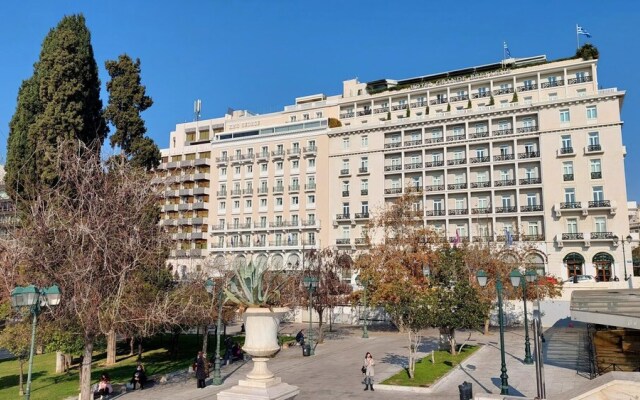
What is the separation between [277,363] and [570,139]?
138ft

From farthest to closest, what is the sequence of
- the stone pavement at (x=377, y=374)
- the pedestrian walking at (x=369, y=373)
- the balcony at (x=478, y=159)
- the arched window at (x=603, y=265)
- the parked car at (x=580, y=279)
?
the balcony at (x=478, y=159)
the arched window at (x=603, y=265)
the parked car at (x=580, y=279)
the pedestrian walking at (x=369, y=373)
the stone pavement at (x=377, y=374)

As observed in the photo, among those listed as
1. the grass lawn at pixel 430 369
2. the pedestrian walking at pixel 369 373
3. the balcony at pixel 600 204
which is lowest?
the grass lawn at pixel 430 369

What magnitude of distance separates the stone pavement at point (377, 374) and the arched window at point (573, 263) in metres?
20.4

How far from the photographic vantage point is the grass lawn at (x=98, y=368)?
23203 millimetres

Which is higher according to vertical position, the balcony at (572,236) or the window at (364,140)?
the window at (364,140)

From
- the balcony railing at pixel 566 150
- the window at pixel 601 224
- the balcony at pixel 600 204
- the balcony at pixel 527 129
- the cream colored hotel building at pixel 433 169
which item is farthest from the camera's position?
the balcony at pixel 527 129

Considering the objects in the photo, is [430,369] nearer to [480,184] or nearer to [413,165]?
[480,184]

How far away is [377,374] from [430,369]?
8.05ft

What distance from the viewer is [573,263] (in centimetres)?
5184

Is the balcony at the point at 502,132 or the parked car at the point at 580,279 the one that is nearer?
the parked car at the point at 580,279

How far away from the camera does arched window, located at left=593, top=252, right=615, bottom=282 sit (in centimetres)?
5012

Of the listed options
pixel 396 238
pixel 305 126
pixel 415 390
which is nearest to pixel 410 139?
pixel 305 126

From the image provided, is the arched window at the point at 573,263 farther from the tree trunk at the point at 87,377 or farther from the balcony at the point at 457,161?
the tree trunk at the point at 87,377

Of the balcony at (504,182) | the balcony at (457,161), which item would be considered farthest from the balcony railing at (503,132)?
the balcony at (504,182)
